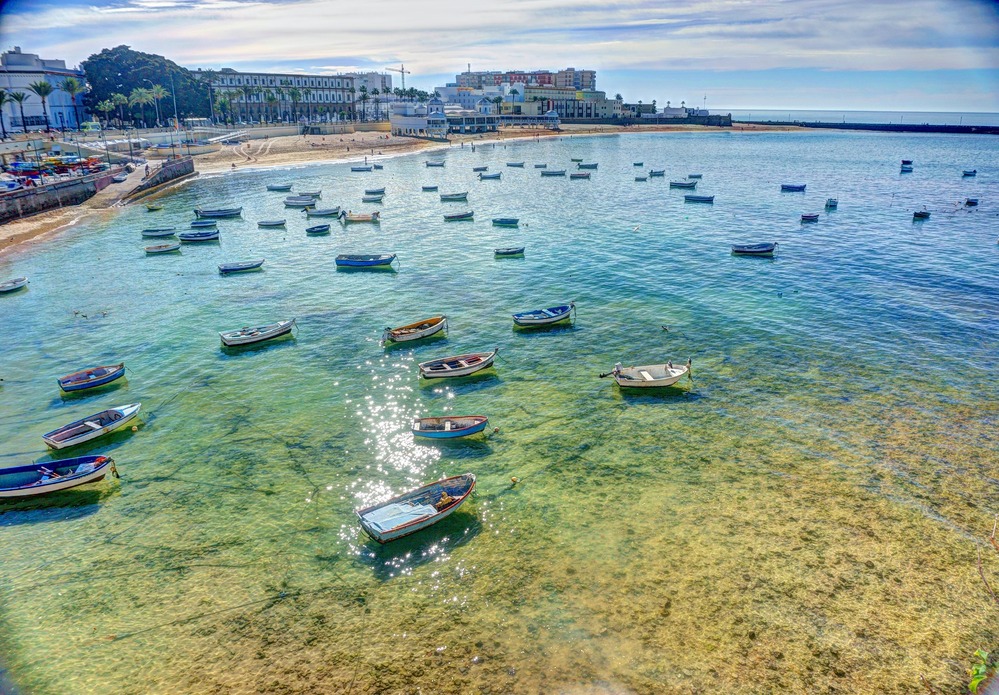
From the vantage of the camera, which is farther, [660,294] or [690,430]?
[660,294]

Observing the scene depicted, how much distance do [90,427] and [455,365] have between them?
2088cm

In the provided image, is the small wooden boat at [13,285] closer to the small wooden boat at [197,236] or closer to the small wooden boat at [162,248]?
the small wooden boat at [162,248]

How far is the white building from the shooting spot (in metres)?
142

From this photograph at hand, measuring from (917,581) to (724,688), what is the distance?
9.90 m

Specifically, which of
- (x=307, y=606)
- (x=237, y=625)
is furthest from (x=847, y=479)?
(x=237, y=625)

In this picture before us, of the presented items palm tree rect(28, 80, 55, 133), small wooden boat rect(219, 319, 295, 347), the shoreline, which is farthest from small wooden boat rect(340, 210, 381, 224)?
palm tree rect(28, 80, 55, 133)

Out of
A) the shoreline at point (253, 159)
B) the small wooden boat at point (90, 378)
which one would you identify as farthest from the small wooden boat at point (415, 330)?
the shoreline at point (253, 159)

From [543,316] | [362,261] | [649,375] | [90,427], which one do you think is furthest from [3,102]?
[649,375]

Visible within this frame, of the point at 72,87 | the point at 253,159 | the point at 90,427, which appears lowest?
the point at 90,427

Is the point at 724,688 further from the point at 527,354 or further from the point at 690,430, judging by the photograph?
the point at 527,354

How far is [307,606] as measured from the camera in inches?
821

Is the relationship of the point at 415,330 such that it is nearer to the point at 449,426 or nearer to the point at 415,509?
the point at 449,426

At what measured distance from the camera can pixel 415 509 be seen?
24.5 meters

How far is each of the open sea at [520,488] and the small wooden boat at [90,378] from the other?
94 centimetres
